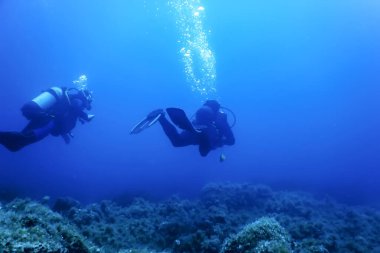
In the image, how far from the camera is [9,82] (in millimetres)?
75812

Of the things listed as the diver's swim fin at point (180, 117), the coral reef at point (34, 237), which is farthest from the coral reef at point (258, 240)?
the diver's swim fin at point (180, 117)

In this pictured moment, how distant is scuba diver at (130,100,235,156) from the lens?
29.8ft

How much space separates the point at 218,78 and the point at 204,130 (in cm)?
11156

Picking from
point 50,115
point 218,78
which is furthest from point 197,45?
point 218,78

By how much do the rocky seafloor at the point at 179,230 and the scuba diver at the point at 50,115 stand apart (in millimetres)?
1571

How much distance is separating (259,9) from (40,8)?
5345cm

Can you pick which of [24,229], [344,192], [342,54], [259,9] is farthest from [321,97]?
[24,229]

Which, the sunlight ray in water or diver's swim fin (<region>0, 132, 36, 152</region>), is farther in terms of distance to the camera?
the sunlight ray in water

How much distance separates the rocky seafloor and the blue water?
3209cm

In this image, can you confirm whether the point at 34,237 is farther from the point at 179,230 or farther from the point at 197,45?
the point at 197,45

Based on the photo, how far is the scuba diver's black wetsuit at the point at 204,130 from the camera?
9.28 m

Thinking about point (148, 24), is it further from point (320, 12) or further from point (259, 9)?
point (320, 12)

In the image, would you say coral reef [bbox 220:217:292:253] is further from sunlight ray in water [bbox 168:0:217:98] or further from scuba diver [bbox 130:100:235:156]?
sunlight ray in water [bbox 168:0:217:98]

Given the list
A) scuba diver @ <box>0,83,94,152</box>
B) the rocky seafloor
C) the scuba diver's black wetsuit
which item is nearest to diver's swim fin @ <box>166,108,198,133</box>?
the scuba diver's black wetsuit
